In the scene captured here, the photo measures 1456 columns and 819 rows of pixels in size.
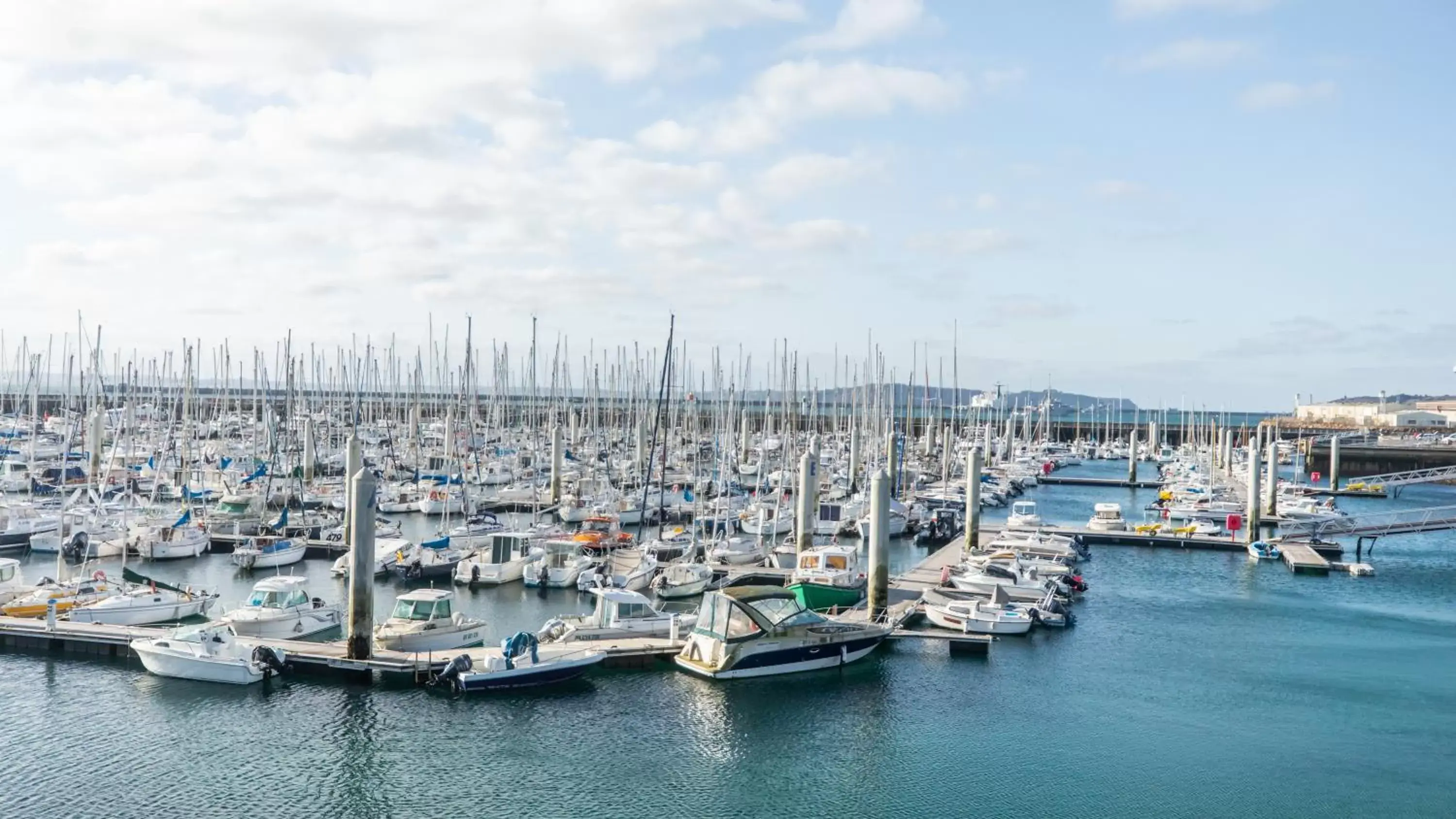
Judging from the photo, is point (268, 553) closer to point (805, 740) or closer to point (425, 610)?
point (425, 610)

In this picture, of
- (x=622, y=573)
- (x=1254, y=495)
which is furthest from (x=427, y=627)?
(x=1254, y=495)

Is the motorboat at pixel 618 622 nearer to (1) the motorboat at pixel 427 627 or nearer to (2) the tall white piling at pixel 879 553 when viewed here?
(1) the motorboat at pixel 427 627

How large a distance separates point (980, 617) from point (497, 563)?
2009 cm

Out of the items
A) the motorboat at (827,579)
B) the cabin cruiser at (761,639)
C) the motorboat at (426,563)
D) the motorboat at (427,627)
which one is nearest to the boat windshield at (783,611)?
the cabin cruiser at (761,639)

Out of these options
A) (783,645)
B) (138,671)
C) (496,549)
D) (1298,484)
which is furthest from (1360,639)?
(1298,484)

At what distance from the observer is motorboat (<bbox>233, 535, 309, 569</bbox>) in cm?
4819

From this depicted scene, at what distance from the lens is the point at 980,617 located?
37188 millimetres

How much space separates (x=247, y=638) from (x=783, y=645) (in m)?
16.0

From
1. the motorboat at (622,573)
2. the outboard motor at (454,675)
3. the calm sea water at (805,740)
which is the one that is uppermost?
the motorboat at (622,573)

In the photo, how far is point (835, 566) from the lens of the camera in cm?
4369

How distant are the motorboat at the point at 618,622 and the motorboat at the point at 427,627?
2222 millimetres

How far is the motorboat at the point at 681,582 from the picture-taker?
42.9 metres

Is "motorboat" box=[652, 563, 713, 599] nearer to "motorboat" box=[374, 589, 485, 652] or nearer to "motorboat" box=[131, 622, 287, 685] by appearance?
"motorboat" box=[374, 589, 485, 652]

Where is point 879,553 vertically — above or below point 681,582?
above
